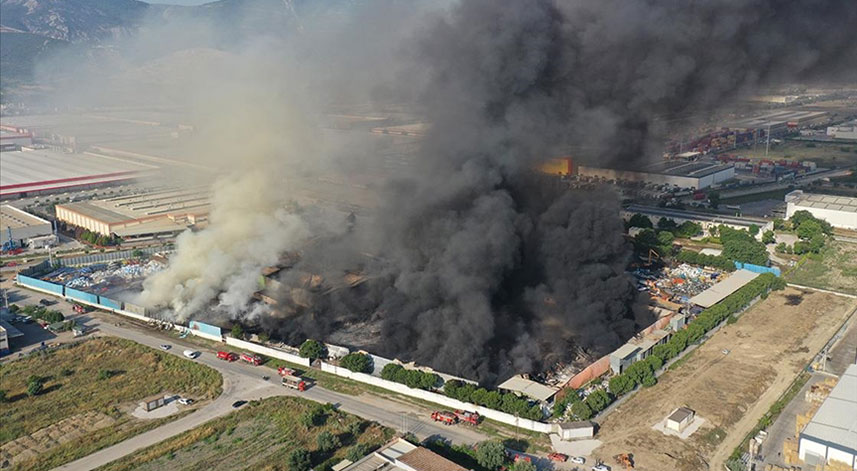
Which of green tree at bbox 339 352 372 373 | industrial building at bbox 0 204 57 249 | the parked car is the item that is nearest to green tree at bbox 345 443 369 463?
green tree at bbox 339 352 372 373

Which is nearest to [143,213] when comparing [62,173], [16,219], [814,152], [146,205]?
[146,205]

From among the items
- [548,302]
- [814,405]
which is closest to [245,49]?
[548,302]

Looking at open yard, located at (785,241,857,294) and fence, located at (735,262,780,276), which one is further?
fence, located at (735,262,780,276)

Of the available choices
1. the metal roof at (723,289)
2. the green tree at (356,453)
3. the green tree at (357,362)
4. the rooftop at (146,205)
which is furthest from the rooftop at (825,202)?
the rooftop at (146,205)

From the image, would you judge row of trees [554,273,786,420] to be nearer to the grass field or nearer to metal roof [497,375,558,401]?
metal roof [497,375,558,401]

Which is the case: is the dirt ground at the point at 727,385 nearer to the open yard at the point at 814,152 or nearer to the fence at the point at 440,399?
the fence at the point at 440,399

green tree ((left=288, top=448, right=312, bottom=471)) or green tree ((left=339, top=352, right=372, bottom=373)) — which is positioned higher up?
green tree ((left=339, top=352, right=372, bottom=373))

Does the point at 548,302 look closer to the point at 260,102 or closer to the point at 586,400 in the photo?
the point at 586,400
